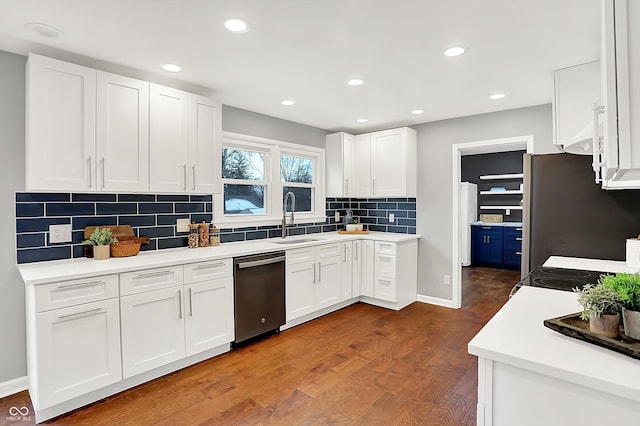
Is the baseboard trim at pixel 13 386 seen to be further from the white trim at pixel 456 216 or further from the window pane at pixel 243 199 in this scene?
the white trim at pixel 456 216

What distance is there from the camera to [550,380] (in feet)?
3.29

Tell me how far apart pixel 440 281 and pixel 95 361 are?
3691mm

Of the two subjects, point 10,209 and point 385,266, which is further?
point 385,266

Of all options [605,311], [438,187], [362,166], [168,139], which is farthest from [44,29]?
[438,187]

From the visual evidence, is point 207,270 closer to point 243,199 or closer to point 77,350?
point 77,350

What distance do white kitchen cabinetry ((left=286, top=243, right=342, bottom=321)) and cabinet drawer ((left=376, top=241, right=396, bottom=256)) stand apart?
1.68 ft

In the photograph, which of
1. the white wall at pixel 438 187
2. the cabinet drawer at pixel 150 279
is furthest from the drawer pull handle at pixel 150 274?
the white wall at pixel 438 187

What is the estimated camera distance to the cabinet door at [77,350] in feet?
6.77

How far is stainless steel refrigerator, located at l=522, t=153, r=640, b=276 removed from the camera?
2492mm

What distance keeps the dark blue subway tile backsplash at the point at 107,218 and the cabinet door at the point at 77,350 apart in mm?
686

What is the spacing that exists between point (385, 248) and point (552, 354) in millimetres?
3231

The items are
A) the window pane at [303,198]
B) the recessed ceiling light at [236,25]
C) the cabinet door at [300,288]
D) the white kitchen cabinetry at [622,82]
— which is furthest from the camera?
the window pane at [303,198]

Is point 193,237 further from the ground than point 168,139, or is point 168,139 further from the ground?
point 168,139

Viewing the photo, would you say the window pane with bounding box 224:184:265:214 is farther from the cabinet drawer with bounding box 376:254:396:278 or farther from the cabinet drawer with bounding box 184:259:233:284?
the cabinet drawer with bounding box 376:254:396:278
